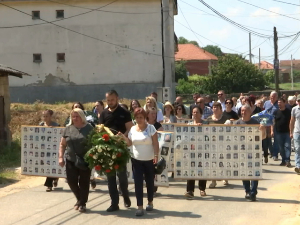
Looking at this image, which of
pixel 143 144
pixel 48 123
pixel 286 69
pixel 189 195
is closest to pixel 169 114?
pixel 48 123

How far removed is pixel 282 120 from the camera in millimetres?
16406

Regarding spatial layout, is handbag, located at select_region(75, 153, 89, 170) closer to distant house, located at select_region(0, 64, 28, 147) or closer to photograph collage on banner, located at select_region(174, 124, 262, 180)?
photograph collage on banner, located at select_region(174, 124, 262, 180)

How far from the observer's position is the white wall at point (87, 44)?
43.9 metres

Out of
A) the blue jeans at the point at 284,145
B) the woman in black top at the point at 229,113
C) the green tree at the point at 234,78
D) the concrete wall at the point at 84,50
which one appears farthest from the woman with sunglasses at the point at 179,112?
the green tree at the point at 234,78

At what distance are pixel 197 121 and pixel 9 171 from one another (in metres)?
6.69

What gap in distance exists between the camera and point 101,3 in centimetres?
4422

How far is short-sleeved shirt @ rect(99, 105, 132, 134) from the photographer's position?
10.4 m

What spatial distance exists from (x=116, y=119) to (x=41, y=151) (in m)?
3.12

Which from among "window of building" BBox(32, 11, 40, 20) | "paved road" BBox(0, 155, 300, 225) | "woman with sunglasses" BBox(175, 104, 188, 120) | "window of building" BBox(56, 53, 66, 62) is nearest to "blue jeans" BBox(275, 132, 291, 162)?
"woman with sunglasses" BBox(175, 104, 188, 120)

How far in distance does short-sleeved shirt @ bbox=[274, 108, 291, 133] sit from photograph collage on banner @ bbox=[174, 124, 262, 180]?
5.14 m

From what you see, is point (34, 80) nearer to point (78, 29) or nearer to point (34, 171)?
point (78, 29)

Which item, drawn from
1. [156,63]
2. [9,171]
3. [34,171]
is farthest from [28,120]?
[156,63]

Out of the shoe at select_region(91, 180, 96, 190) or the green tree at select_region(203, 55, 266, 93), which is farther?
the green tree at select_region(203, 55, 266, 93)

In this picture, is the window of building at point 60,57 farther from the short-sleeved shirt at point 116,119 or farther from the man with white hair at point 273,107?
the short-sleeved shirt at point 116,119
